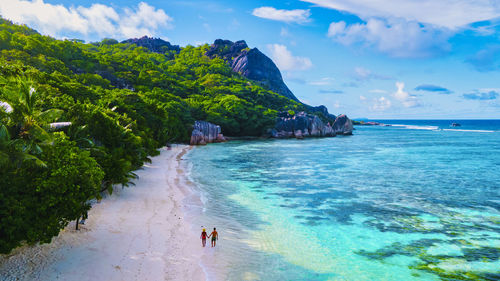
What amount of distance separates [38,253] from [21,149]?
175 inches

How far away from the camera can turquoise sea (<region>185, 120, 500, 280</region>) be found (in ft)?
44.9

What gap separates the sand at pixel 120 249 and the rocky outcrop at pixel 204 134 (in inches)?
1792

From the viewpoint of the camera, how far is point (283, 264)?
45.4ft

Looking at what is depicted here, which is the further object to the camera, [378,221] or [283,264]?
[378,221]

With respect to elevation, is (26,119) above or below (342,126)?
below

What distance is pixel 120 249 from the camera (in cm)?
1354

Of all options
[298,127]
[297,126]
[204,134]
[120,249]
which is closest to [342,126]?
[298,127]

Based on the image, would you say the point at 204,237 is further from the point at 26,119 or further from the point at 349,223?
the point at 349,223

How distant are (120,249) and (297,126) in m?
84.1

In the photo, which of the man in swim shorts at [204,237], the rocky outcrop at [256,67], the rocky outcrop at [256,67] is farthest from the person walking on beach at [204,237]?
the rocky outcrop at [256,67]

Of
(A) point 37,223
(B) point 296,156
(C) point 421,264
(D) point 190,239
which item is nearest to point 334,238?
(C) point 421,264

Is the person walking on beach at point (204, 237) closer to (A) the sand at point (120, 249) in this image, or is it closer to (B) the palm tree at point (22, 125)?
(A) the sand at point (120, 249)

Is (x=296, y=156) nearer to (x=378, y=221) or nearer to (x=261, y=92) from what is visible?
(x=378, y=221)

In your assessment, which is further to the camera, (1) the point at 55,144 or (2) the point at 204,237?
(2) the point at 204,237
